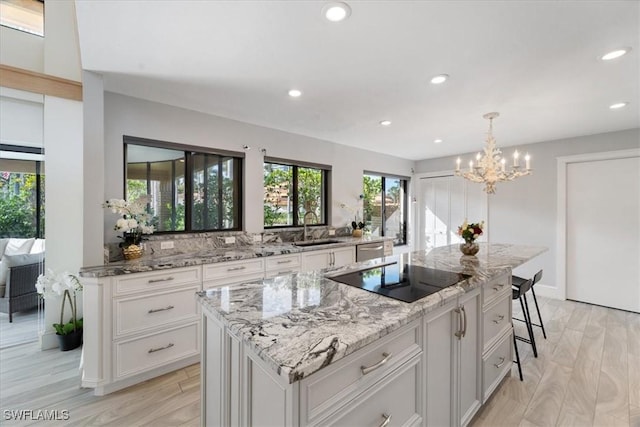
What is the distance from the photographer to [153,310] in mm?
2119

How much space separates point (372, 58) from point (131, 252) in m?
2.55

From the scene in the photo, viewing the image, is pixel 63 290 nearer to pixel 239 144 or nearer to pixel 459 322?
pixel 239 144

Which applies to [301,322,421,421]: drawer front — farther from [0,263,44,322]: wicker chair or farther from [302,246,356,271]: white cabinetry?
[0,263,44,322]: wicker chair

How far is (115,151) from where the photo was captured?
247cm

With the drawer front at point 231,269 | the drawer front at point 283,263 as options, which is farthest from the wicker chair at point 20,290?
the drawer front at point 283,263

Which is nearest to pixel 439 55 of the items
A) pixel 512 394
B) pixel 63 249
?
pixel 512 394

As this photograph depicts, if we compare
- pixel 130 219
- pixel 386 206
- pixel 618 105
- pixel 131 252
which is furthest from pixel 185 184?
pixel 618 105

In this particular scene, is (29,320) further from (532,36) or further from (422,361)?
(532,36)

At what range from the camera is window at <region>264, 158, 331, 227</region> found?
3693mm

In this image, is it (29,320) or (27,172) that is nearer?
(27,172)

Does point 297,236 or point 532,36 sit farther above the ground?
point 532,36

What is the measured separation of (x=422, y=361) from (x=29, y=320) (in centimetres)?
411

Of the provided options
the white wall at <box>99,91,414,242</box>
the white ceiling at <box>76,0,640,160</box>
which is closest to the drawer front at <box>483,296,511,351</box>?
the white ceiling at <box>76,0,640,160</box>

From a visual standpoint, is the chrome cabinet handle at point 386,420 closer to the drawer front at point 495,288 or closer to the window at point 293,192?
the drawer front at point 495,288
